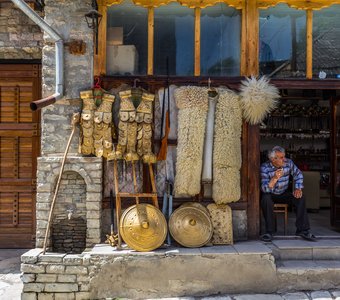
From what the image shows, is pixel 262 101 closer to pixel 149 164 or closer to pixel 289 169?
pixel 289 169

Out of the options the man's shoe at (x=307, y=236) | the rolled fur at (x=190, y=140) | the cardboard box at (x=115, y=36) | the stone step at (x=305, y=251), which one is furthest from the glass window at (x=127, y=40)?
the man's shoe at (x=307, y=236)

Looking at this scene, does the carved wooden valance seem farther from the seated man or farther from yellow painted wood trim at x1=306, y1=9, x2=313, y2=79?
the seated man

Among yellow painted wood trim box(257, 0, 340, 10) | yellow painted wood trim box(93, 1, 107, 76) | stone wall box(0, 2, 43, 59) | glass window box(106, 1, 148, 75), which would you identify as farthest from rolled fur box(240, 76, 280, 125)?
stone wall box(0, 2, 43, 59)

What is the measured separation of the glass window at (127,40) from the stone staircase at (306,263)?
332cm

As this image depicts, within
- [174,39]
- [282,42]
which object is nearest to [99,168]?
[174,39]

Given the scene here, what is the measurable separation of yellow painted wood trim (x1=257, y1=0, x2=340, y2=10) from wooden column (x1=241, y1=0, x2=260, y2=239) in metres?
0.14

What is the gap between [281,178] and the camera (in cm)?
577

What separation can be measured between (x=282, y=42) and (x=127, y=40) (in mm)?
2392

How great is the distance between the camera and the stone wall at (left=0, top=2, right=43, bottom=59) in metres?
6.00

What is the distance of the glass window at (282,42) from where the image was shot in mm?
5805

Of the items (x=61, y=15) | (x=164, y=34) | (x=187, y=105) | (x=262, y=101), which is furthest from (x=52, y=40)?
(x=262, y=101)

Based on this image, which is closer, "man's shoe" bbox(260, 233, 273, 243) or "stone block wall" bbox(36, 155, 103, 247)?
"stone block wall" bbox(36, 155, 103, 247)

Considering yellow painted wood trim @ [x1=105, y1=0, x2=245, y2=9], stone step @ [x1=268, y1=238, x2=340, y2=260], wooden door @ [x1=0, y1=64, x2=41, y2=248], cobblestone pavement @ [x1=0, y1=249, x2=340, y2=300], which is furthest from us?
wooden door @ [x1=0, y1=64, x2=41, y2=248]

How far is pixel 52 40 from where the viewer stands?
5488 millimetres
